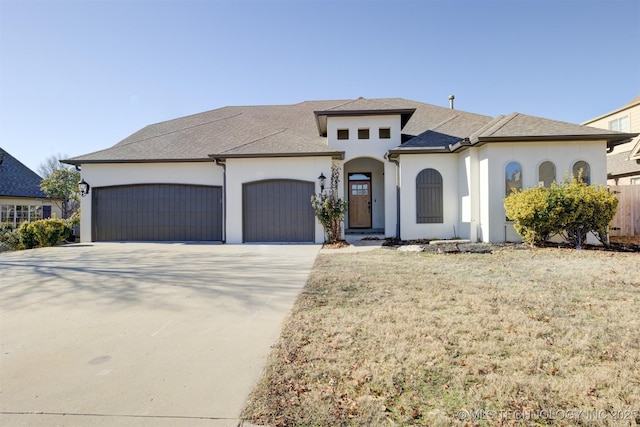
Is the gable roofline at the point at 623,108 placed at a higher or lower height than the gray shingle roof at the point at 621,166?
higher

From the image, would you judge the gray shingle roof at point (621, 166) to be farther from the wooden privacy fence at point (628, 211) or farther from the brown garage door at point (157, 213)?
the brown garage door at point (157, 213)

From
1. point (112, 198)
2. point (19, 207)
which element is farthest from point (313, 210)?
point (19, 207)

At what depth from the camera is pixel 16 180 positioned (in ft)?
62.2

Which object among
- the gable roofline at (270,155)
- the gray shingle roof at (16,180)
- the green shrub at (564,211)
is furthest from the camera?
the gray shingle roof at (16,180)

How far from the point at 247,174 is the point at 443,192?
691 cm

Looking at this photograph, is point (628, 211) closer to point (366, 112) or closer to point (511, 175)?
point (511, 175)

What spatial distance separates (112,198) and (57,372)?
11269 millimetres

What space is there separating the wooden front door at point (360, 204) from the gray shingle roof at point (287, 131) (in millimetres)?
2550

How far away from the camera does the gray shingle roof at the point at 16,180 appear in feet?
58.8

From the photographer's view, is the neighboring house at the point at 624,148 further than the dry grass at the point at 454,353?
Yes

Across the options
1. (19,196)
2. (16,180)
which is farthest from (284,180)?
(16,180)

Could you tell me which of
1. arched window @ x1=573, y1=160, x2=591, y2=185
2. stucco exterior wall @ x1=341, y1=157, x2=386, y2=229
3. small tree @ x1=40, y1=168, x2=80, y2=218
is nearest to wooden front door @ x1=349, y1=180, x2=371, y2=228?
stucco exterior wall @ x1=341, y1=157, x2=386, y2=229

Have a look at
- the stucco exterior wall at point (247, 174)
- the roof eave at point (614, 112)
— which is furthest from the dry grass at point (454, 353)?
the roof eave at point (614, 112)

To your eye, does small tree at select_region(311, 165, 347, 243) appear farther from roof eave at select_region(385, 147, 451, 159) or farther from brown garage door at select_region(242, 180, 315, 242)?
roof eave at select_region(385, 147, 451, 159)
